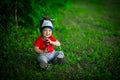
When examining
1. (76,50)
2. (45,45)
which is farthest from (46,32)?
(76,50)

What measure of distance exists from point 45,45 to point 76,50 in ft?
4.44

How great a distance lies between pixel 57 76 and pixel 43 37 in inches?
40.0

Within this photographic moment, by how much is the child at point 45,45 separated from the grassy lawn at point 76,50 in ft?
0.71

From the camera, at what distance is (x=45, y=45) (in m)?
5.57

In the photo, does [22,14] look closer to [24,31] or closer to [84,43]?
[24,31]

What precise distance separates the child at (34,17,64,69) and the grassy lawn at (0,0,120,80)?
22 centimetres

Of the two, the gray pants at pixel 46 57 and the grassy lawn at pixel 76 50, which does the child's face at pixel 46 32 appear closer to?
the gray pants at pixel 46 57

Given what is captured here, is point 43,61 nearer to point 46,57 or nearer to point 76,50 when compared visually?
point 46,57

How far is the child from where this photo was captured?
17.7 ft

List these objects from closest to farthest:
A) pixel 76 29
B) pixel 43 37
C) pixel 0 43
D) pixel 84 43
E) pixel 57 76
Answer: pixel 57 76, pixel 43 37, pixel 0 43, pixel 84 43, pixel 76 29

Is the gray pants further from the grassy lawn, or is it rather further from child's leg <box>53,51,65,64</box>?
the grassy lawn

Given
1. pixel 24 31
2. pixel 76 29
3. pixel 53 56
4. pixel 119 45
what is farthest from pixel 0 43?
pixel 119 45

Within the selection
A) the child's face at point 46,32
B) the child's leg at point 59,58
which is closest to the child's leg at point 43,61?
the child's leg at point 59,58

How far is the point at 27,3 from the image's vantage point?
24.9ft
